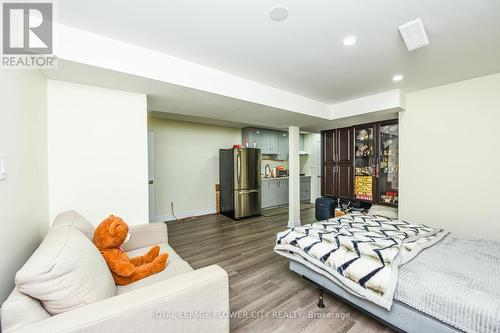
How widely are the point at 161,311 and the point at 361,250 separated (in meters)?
1.52

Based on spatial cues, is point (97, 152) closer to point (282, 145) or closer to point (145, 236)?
point (145, 236)

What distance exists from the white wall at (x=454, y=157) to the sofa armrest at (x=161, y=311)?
10.5ft

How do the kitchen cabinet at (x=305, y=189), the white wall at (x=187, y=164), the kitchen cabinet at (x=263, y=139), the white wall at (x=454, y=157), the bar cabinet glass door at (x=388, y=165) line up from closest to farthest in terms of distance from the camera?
the white wall at (x=454, y=157) < the bar cabinet glass door at (x=388, y=165) < the white wall at (x=187, y=164) < the kitchen cabinet at (x=263, y=139) < the kitchen cabinet at (x=305, y=189)

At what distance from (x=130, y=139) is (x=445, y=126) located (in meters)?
3.98

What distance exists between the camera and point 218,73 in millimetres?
2309

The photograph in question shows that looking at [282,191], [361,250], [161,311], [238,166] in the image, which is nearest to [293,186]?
[238,166]

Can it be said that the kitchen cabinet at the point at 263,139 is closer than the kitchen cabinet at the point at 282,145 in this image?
Yes

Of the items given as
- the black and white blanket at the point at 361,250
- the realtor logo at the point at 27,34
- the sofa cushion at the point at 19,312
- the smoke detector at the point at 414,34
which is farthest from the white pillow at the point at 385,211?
the realtor logo at the point at 27,34

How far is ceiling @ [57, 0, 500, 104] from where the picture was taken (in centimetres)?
138

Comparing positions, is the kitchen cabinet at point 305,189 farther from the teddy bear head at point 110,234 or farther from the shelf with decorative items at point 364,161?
the teddy bear head at point 110,234

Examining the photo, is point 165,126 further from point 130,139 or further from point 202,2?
point 202,2

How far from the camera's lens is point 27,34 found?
4.75 feet

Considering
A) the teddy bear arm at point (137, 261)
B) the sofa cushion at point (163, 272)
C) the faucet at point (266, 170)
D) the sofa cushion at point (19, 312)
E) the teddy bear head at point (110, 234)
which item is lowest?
the sofa cushion at point (163, 272)

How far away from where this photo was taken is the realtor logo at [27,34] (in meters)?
1.25
